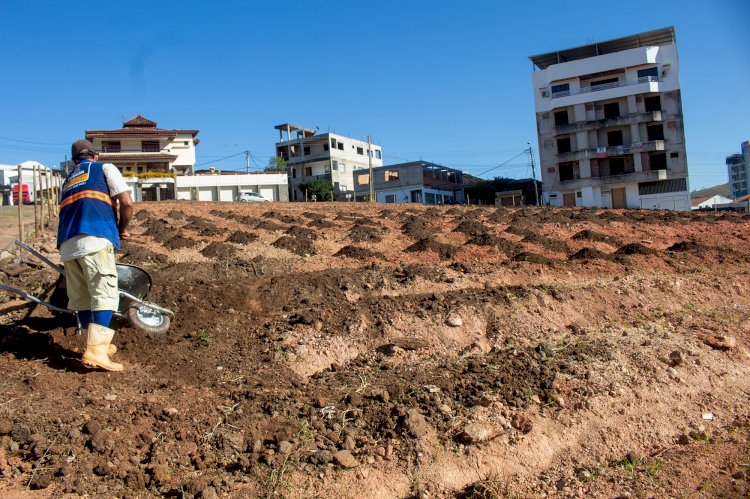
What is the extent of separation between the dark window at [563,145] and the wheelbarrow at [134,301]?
5103cm

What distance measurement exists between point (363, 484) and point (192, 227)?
1129cm

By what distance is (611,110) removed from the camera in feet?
165

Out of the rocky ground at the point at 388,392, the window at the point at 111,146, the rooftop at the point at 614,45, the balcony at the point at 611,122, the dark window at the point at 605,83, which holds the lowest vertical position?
the rocky ground at the point at 388,392

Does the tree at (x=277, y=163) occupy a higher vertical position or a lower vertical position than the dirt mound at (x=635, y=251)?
higher

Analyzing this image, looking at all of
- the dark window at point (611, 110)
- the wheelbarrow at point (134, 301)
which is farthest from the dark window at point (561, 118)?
the wheelbarrow at point (134, 301)

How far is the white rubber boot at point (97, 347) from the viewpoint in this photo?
424cm

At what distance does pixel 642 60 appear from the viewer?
158ft

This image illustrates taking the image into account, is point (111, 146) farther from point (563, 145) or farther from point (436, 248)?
point (436, 248)

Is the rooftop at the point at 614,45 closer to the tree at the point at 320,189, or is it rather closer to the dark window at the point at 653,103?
the dark window at the point at 653,103

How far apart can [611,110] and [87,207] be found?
172 feet

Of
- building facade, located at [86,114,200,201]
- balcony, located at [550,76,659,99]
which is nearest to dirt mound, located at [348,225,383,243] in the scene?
building facade, located at [86,114,200,201]

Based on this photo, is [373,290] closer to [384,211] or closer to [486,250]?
[486,250]

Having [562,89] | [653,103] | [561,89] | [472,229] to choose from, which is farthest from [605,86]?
[472,229]

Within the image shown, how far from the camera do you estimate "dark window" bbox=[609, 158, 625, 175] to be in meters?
50.2
